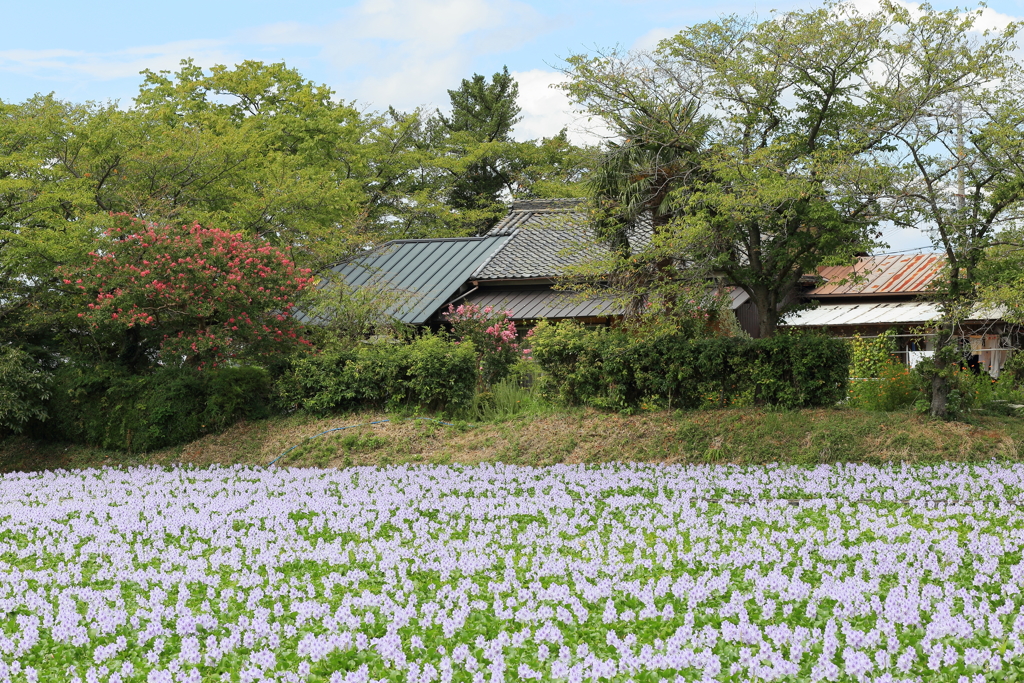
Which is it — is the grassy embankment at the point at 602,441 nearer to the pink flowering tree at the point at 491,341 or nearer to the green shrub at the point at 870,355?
the pink flowering tree at the point at 491,341

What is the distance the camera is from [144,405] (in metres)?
15.3

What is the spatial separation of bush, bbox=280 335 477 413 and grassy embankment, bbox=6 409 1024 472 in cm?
44

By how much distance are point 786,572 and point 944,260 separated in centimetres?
855

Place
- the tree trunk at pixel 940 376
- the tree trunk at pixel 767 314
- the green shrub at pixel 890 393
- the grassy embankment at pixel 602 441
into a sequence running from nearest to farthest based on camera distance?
the grassy embankment at pixel 602 441 → the tree trunk at pixel 940 376 → the green shrub at pixel 890 393 → the tree trunk at pixel 767 314

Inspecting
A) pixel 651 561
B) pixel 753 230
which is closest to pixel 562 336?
pixel 753 230

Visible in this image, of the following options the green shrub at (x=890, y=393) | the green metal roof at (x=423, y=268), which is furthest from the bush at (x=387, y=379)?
the green metal roof at (x=423, y=268)

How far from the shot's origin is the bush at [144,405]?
15.3 m

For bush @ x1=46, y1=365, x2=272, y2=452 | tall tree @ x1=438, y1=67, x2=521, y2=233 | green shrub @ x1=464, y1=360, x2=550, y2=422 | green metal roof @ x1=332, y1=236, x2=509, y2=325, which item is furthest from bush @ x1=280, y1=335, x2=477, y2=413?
tall tree @ x1=438, y1=67, x2=521, y2=233

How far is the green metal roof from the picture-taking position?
24.9 metres

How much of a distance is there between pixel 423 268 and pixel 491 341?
9.91 m

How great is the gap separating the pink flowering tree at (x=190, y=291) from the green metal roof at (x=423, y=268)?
25.2ft

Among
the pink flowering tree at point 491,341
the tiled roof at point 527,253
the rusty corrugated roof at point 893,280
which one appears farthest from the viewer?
the rusty corrugated roof at point 893,280

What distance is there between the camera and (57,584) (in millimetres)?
6801

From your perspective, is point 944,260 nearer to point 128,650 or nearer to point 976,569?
point 976,569
